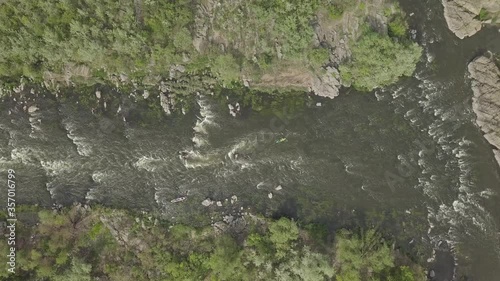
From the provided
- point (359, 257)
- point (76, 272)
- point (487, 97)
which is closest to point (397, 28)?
point (487, 97)

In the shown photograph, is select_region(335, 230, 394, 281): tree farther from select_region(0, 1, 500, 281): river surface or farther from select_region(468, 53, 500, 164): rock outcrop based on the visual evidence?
select_region(468, 53, 500, 164): rock outcrop

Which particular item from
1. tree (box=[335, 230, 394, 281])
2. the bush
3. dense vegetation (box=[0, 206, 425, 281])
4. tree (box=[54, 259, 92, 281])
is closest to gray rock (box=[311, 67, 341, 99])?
the bush

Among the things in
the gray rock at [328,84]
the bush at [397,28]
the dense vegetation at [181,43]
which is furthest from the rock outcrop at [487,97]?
the gray rock at [328,84]

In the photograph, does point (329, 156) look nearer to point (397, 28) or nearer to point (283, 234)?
point (283, 234)

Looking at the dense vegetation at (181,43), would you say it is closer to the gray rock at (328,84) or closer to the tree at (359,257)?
the gray rock at (328,84)

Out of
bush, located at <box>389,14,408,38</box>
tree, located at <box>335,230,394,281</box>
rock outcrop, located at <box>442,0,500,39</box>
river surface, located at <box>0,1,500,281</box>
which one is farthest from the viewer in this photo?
rock outcrop, located at <box>442,0,500,39</box>
